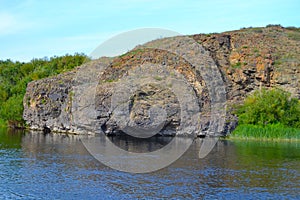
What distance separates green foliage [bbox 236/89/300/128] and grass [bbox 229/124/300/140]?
1.33 m

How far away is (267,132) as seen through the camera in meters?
62.1

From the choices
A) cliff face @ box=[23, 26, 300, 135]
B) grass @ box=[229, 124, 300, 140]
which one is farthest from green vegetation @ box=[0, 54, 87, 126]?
grass @ box=[229, 124, 300, 140]

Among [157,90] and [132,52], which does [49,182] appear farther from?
[132,52]

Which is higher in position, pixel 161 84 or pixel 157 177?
pixel 161 84

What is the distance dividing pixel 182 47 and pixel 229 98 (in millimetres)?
15518

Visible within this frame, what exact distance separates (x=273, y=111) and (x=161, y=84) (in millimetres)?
19044

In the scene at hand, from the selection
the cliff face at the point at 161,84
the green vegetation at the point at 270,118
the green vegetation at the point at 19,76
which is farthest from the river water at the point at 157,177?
the green vegetation at the point at 19,76

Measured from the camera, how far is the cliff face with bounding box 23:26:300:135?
2741 inches

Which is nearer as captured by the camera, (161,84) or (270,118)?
(270,118)

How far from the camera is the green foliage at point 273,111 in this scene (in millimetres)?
65312

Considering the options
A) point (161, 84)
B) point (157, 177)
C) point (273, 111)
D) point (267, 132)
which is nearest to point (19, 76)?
point (161, 84)

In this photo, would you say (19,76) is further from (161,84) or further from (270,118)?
(270,118)

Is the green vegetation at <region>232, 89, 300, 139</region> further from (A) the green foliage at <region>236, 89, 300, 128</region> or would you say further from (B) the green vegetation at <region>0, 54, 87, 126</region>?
(B) the green vegetation at <region>0, 54, 87, 126</region>

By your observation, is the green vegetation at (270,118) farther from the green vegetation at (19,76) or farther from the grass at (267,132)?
the green vegetation at (19,76)
